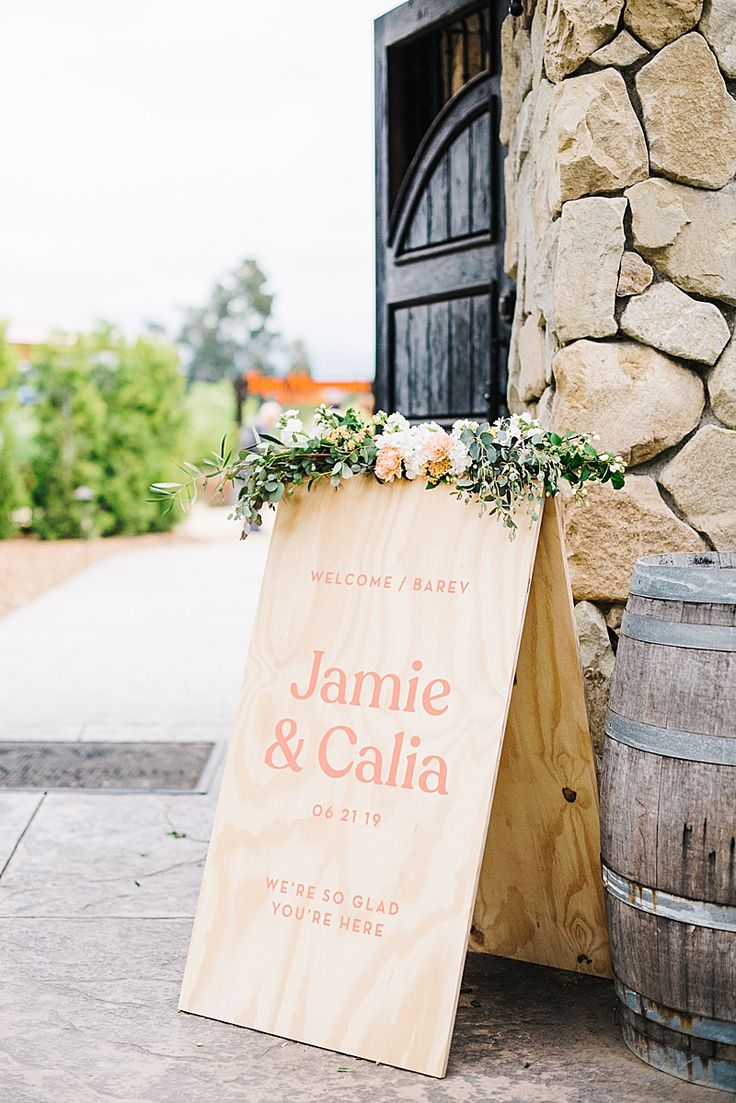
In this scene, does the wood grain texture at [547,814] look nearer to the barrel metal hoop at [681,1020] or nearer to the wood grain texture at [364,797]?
the wood grain texture at [364,797]

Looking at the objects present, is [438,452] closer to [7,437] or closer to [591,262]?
[591,262]

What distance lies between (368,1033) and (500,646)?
2.82 ft

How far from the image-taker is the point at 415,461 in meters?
2.60

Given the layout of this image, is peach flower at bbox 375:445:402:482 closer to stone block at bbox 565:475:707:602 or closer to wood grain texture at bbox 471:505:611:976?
wood grain texture at bbox 471:505:611:976

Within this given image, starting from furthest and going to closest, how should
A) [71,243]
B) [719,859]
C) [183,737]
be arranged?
[71,243]
[183,737]
[719,859]

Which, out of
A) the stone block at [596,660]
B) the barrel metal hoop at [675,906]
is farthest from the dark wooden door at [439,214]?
the barrel metal hoop at [675,906]

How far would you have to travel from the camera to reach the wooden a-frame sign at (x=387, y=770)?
2.47 metres

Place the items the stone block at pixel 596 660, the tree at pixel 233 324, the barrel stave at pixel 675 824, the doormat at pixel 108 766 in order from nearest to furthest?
the barrel stave at pixel 675 824
the stone block at pixel 596 660
the doormat at pixel 108 766
the tree at pixel 233 324

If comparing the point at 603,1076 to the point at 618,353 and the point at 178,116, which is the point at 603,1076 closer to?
the point at 618,353

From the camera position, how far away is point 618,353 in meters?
2.96

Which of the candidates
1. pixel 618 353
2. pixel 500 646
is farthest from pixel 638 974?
pixel 618 353

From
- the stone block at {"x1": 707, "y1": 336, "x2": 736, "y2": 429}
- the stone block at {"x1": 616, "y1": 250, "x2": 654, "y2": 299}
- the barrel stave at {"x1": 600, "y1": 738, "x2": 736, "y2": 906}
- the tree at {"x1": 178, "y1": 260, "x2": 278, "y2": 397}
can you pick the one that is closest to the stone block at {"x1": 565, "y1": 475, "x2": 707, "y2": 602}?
the stone block at {"x1": 707, "y1": 336, "x2": 736, "y2": 429}

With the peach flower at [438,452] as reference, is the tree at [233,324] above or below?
above

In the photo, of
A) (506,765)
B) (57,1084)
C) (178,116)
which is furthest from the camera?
(178,116)
